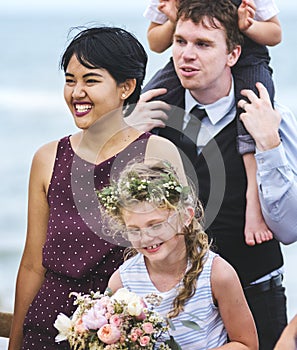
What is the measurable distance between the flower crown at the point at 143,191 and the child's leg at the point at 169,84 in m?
0.62

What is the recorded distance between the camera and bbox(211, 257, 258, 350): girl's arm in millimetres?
3117

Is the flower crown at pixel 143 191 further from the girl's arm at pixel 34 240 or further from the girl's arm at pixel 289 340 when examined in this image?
the girl's arm at pixel 289 340

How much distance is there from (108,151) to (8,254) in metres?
7.28

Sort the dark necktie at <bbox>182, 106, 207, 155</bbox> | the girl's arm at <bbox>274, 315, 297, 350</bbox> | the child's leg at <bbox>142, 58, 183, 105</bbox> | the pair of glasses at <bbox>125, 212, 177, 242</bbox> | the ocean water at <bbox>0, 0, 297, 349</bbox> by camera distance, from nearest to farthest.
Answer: the girl's arm at <bbox>274, 315, 297, 350</bbox>, the pair of glasses at <bbox>125, 212, 177, 242</bbox>, the dark necktie at <bbox>182, 106, 207, 155</bbox>, the child's leg at <bbox>142, 58, 183, 105</bbox>, the ocean water at <bbox>0, 0, 297, 349</bbox>

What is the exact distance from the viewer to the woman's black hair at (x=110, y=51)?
11.5 feet

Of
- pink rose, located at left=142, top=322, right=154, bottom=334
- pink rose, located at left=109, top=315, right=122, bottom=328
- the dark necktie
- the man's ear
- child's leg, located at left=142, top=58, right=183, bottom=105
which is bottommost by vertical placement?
pink rose, located at left=142, top=322, right=154, bottom=334

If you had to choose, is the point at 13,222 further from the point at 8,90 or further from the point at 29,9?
the point at 29,9

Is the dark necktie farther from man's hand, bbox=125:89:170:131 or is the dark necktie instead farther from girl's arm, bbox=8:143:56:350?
girl's arm, bbox=8:143:56:350

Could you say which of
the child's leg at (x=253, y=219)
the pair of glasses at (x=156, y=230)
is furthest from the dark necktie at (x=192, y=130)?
the pair of glasses at (x=156, y=230)

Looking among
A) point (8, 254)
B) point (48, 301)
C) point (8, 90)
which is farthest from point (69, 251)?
point (8, 90)

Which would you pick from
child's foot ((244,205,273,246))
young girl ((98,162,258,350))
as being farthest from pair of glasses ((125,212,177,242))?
child's foot ((244,205,273,246))

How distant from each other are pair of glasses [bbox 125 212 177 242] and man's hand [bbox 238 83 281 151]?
0.49 metres

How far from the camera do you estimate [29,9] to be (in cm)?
2464

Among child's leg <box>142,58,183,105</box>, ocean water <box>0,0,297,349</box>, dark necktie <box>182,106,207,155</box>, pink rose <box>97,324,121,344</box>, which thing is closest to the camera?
pink rose <box>97,324,121,344</box>
